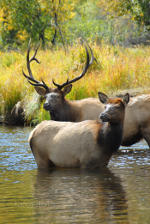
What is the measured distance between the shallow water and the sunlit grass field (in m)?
5.14

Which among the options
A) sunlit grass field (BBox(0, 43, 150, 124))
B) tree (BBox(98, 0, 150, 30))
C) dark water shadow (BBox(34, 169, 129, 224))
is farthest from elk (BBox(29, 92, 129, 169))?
tree (BBox(98, 0, 150, 30))

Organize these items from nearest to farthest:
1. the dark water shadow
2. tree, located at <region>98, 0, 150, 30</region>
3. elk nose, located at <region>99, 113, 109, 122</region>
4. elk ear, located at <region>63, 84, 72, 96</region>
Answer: the dark water shadow < elk nose, located at <region>99, 113, 109, 122</region> < elk ear, located at <region>63, 84, 72, 96</region> < tree, located at <region>98, 0, 150, 30</region>

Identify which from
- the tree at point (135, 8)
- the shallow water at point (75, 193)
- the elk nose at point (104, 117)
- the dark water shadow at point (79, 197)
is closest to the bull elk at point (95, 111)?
the shallow water at point (75, 193)

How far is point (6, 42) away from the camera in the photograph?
1233 inches

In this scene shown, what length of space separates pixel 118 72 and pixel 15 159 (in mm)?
6406

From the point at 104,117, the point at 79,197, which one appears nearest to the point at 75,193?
the point at 79,197

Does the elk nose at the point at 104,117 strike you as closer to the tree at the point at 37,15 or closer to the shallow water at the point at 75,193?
the shallow water at the point at 75,193

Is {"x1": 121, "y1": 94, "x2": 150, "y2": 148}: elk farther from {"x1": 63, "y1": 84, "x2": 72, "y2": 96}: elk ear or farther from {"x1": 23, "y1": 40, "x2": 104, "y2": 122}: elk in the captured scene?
{"x1": 63, "y1": 84, "x2": 72, "y2": 96}: elk ear

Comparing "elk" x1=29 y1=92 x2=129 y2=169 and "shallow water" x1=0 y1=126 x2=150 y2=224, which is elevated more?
"elk" x1=29 y1=92 x2=129 y2=169

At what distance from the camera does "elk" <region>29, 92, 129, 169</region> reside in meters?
7.53

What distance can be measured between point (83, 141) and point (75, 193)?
1533 mm

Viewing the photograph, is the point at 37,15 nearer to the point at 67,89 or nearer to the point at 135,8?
the point at 135,8

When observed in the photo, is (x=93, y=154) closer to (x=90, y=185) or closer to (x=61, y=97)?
(x=90, y=185)

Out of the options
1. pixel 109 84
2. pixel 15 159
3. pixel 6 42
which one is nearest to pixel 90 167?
pixel 15 159
